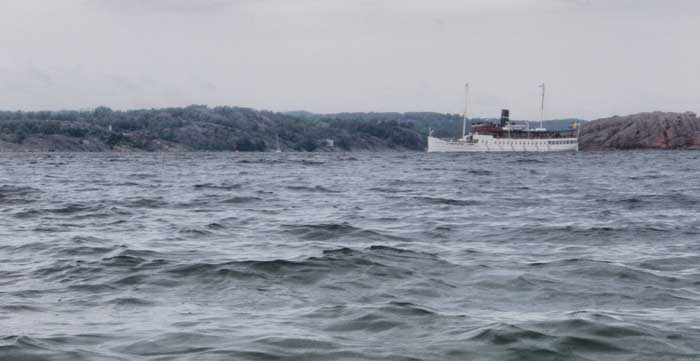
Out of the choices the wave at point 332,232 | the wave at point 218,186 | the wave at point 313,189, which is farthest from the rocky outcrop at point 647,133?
the wave at point 332,232

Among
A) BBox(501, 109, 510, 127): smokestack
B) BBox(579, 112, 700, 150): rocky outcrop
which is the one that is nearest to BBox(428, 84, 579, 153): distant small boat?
BBox(501, 109, 510, 127): smokestack

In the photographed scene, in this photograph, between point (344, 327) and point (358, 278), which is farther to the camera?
point (358, 278)

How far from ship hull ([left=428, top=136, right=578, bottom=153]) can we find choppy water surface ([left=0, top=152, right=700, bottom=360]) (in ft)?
423

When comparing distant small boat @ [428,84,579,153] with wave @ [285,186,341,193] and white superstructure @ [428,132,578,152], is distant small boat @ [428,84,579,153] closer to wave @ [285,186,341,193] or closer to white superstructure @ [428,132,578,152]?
white superstructure @ [428,132,578,152]

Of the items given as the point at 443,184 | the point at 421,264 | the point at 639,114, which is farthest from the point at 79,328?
the point at 639,114

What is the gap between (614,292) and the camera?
12.0 m

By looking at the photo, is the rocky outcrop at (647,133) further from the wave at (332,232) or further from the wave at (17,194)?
the wave at (332,232)

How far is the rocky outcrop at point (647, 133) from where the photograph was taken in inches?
7116

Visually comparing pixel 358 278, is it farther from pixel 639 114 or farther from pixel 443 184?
pixel 639 114

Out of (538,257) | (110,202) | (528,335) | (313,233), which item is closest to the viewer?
(528,335)

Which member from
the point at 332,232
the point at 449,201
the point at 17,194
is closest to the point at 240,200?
the point at 449,201

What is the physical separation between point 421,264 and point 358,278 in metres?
1.74

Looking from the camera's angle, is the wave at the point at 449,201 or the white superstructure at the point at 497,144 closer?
the wave at the point at 449,201

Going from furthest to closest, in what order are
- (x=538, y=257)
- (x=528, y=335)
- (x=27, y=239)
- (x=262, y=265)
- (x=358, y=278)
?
(x=27, y=239), (x=538, y=257), (x=262, y=265), (x=358, y=278), (x=528, y=335)
